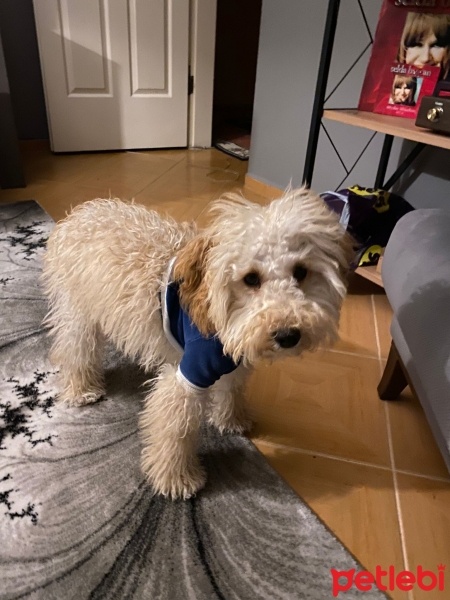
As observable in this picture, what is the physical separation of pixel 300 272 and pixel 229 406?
50 centimetres

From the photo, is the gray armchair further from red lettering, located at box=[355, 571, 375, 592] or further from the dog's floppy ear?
the dog's floppy ear

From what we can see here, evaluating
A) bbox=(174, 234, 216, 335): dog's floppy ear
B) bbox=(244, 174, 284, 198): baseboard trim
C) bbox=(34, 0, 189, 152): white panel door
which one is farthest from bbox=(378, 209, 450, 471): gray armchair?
bbox=(34, 0, 189, 152): white panel door

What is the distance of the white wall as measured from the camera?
6.50 ft

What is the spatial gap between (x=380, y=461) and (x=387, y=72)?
1.33m

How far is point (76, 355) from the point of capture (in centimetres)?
129

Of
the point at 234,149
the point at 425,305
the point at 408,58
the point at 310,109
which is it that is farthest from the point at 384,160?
the point at 234,149

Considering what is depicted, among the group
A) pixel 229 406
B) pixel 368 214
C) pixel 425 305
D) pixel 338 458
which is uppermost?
pixel 425 305

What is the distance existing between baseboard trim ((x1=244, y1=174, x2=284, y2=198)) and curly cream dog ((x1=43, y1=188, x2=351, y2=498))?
1587mm

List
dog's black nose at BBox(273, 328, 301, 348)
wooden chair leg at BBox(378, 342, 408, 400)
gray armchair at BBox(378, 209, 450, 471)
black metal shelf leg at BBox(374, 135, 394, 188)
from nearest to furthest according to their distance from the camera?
dog's black nose at BBox(273, 328, 301, 348), gray armchair at BBox(378, 209, 450, 471), wooden chair leg at BBox(378, 342, 408, 400), black metal shelf leg at BBox(374, 135, 394, 188)

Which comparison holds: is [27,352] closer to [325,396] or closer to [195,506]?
[195,506]

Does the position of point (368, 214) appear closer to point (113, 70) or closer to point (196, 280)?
point (196, 280)

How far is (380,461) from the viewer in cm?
126

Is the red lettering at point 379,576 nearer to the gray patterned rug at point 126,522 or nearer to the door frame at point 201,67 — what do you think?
the gray patterned rug at point 126,522

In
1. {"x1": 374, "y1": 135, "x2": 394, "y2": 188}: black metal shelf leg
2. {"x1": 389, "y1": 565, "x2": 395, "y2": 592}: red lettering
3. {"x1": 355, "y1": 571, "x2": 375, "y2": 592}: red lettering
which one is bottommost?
{"x1": 389, "y1": 565, "x2": 395, "y2": 592}: red lettering
